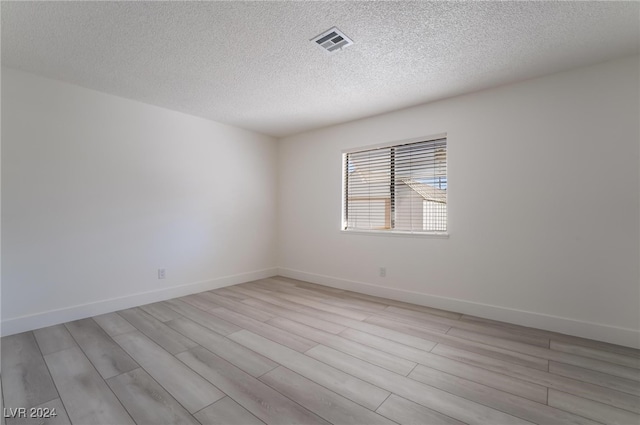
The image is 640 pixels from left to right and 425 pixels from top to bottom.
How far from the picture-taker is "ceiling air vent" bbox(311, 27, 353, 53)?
2120mm

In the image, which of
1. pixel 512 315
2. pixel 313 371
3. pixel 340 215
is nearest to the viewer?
pixel 313 371

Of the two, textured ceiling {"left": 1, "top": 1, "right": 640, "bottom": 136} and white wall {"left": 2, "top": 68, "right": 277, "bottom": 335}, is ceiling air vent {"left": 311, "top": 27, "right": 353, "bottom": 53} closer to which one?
textured ceiling {"left": 1, "top": 1, "right": 640, "bottom": 136}

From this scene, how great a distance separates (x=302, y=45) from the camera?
89.8 inches

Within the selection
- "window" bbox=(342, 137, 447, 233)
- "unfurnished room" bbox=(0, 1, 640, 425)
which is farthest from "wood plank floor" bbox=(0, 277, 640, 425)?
"window" bbox=(342, 137, 447, 233)

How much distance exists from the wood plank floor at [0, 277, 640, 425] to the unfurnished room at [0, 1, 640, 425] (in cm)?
2

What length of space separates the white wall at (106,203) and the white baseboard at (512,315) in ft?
7.06

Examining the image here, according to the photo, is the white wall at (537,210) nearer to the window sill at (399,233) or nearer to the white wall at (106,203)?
the window sill at (399,233)

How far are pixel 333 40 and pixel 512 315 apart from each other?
10.1 ft

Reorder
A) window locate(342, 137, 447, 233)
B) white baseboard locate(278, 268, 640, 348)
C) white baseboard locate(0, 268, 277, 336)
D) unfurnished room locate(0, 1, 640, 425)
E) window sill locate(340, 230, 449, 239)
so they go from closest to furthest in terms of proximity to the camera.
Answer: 1. unfurnished room locate(0, 1, 640, 425)
2. white baseboard locate(278, 268, 640, 348)
3. white baseboard locate(0, 268, 277, 336)
4. window sill locate(340, 230, 449, 239)
5. window locate(342, 137, 447, 233)

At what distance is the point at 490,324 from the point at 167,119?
4405 mm

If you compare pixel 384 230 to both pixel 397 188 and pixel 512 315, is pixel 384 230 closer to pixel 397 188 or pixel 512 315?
pixel 397 188

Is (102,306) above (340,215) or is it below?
below

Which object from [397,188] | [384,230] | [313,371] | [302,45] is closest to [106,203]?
[302,45]

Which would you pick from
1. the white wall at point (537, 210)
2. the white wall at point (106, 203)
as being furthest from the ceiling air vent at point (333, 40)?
the white wall at point (106, 203)
